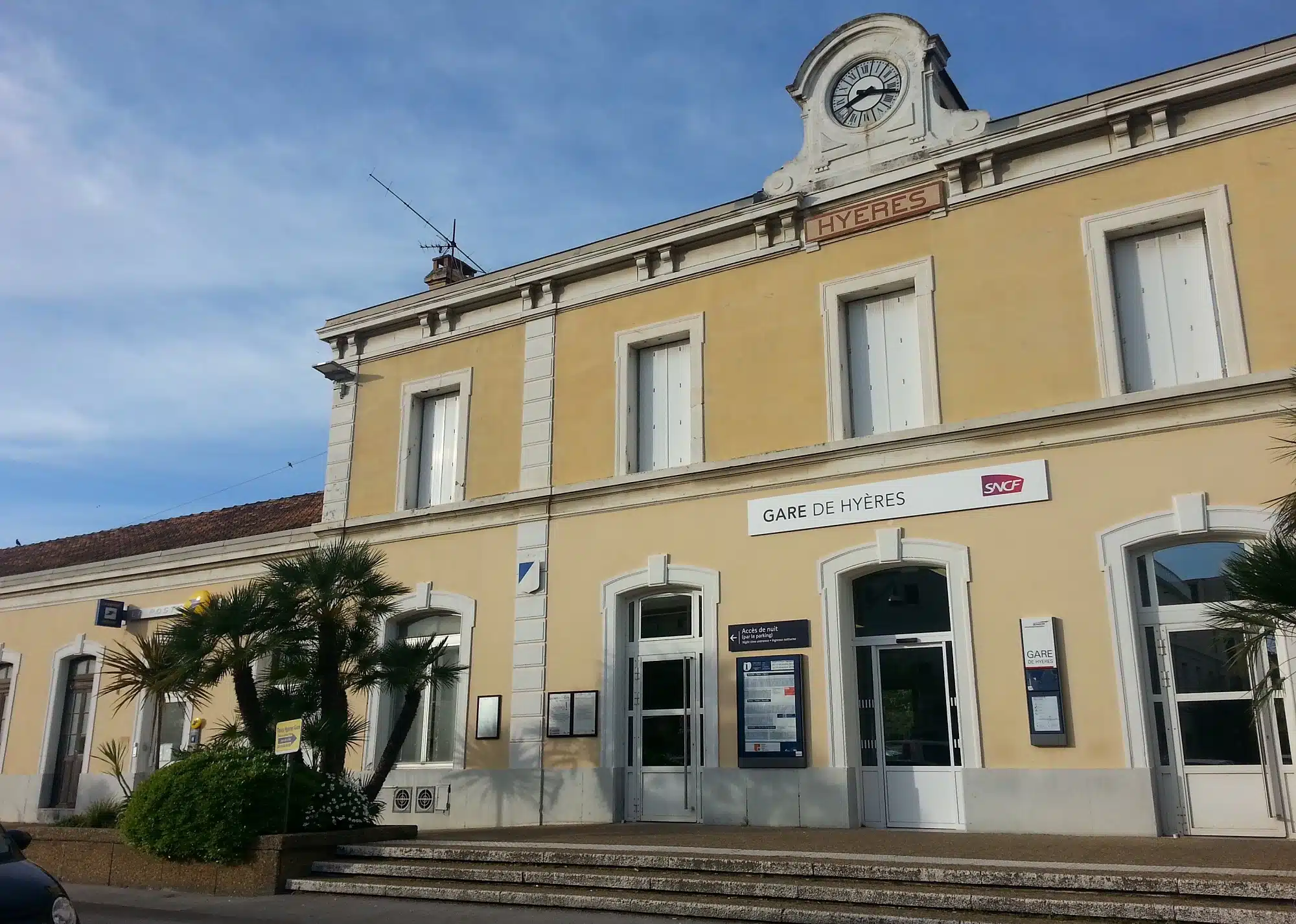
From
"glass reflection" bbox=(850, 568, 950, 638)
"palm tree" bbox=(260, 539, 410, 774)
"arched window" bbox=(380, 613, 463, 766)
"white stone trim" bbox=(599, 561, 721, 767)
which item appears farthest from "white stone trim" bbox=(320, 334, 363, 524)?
"glass reflection" bbox=(850, 568, 950, 638)

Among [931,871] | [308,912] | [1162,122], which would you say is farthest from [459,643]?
[1162,122]

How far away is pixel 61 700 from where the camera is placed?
20.4 m

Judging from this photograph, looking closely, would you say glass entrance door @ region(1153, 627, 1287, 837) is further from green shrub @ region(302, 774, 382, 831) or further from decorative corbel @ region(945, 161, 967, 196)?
green shrub @ region(302, 774, 382, 831)

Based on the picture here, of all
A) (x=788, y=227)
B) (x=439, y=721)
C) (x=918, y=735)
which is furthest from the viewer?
(x=439, y=721)

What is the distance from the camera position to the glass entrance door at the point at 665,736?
43.1 feet

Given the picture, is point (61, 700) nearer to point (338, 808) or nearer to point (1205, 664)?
point (338, 808)

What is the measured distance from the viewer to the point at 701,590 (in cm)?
1333

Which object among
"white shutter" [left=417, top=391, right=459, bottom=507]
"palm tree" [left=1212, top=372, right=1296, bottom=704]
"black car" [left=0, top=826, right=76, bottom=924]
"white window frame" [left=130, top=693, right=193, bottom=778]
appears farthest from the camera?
"white window frame" [left=130, top=693, right=193, bottom=778]

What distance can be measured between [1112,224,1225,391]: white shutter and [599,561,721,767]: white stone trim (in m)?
5.32

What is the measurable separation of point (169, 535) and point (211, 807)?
13.5 meters

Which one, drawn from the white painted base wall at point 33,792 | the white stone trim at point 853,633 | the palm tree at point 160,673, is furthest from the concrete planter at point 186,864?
the white painted base wall at point 33,792

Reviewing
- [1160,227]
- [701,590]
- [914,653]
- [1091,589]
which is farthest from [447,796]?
[1160,227]

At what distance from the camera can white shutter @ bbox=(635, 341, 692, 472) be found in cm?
1436

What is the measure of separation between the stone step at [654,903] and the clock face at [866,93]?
953 cm
